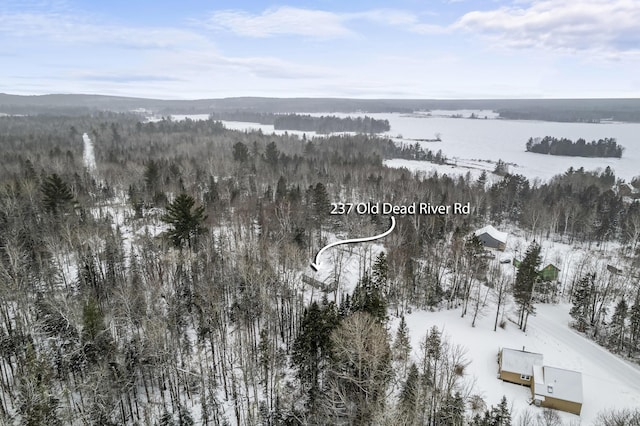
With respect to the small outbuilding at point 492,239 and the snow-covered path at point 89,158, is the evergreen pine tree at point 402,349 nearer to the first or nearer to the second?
the small outbuilding at point 492,239

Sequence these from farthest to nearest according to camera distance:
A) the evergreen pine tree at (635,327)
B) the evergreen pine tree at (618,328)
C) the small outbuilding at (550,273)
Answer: the small outbuilding at (550,273), the evergreen pine tree at (618,328), the evergreen pine tree at (635,327)

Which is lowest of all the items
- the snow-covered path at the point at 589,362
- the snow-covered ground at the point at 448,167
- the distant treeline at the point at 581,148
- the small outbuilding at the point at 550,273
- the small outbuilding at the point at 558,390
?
the snow-covered path at the point at 589,362

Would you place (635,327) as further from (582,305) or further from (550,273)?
(550,273)

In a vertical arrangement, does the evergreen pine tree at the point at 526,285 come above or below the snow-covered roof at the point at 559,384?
above

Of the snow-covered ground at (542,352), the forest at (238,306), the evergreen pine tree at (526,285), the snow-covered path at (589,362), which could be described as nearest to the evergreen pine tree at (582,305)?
the forest at (238,306)

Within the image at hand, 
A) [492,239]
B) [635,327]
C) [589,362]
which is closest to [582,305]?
[635,327]

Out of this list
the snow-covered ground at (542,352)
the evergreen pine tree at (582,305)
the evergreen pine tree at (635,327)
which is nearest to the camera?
the snow-covered ground at (542,352)

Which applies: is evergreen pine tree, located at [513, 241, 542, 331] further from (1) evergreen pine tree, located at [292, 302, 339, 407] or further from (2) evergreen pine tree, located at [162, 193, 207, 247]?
(2) evergreen pine tree, located at [162, 193, 207, 247]
